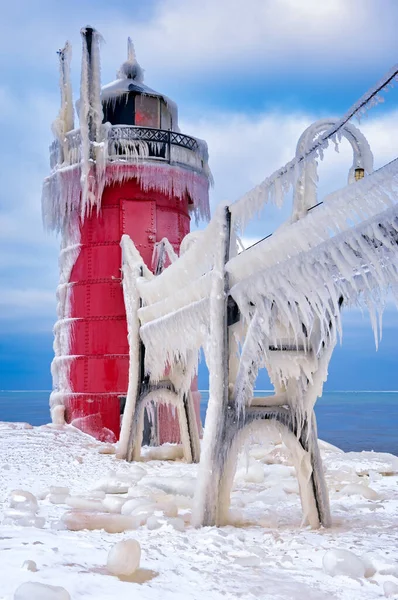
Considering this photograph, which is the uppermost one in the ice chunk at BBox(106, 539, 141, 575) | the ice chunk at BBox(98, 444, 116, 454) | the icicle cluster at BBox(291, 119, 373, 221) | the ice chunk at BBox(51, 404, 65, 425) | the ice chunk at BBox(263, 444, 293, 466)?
the icicle cluster at BBox(291, 119, 373, 221)

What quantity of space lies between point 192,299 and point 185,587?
256cm

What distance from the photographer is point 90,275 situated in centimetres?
1027

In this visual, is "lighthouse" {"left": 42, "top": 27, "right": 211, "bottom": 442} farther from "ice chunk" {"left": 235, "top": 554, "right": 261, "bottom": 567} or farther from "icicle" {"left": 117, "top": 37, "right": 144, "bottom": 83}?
"ice chunk" {"left": 235, "top": 554, "right": 261, "bottom": 567}

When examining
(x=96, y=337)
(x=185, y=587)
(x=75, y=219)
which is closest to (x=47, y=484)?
(x=185, y=587)

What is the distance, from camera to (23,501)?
4.43 meters

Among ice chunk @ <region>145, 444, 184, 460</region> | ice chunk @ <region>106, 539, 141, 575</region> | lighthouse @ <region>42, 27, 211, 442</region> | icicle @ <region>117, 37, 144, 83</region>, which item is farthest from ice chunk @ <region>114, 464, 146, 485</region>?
icicle @ <region>117, 37, 144, 83</region>

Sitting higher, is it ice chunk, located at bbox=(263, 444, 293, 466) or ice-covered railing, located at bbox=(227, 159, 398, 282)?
ice-covered railing, located at bbox=(227, 159, 398, 282)

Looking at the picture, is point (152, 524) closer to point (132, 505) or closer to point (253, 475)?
point (132, 505)

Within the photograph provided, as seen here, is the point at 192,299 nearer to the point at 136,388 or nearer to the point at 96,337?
the point at 136,388

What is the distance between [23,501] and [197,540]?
1.59 metres

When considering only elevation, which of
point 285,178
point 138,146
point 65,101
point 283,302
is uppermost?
point 65,101

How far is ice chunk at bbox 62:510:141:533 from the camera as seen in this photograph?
148 inches

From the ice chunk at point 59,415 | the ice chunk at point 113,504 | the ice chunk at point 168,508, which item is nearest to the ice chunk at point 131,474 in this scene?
the ice chunk at point 113,504

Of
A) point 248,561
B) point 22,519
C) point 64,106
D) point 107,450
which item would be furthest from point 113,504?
point 64,106
